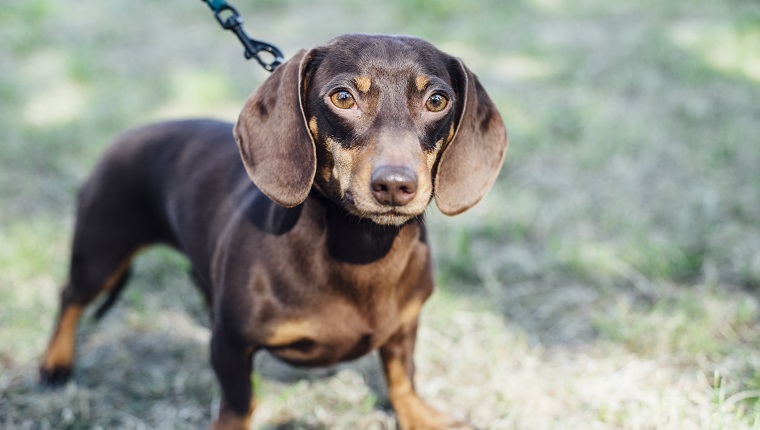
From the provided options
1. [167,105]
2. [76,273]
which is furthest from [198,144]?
[167,105]

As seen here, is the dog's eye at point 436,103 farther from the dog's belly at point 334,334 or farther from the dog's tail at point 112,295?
the dog's tail at point 112,295

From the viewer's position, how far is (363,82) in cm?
224

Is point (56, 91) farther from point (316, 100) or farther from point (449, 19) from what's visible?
point (316, 100)

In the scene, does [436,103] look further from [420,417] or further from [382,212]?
[420,417]

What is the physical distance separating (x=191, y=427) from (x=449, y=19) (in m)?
5.84

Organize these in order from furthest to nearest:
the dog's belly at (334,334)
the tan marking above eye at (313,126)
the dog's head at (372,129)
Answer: the dog's belly at (334,334)
the tan marking above eye at (313,126)
the dog's head at (372,129)

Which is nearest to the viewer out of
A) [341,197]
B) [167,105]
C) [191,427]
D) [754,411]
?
[341,197]

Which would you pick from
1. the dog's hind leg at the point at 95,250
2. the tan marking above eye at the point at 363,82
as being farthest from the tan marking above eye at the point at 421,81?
the dog's hind leg at the point at 95,250

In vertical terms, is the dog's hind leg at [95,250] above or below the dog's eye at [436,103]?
below

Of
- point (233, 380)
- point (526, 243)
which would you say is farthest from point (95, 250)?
point (526, 243)

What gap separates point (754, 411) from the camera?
2.71 meters

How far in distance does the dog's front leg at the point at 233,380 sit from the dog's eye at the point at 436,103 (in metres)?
0.96

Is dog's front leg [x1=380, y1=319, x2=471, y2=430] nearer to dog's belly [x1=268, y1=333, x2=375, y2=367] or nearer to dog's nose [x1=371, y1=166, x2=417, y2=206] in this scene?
dog's belly [x1=268, y1=333, x2=375, y2=367]

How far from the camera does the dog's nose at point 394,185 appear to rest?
2.03 meters
